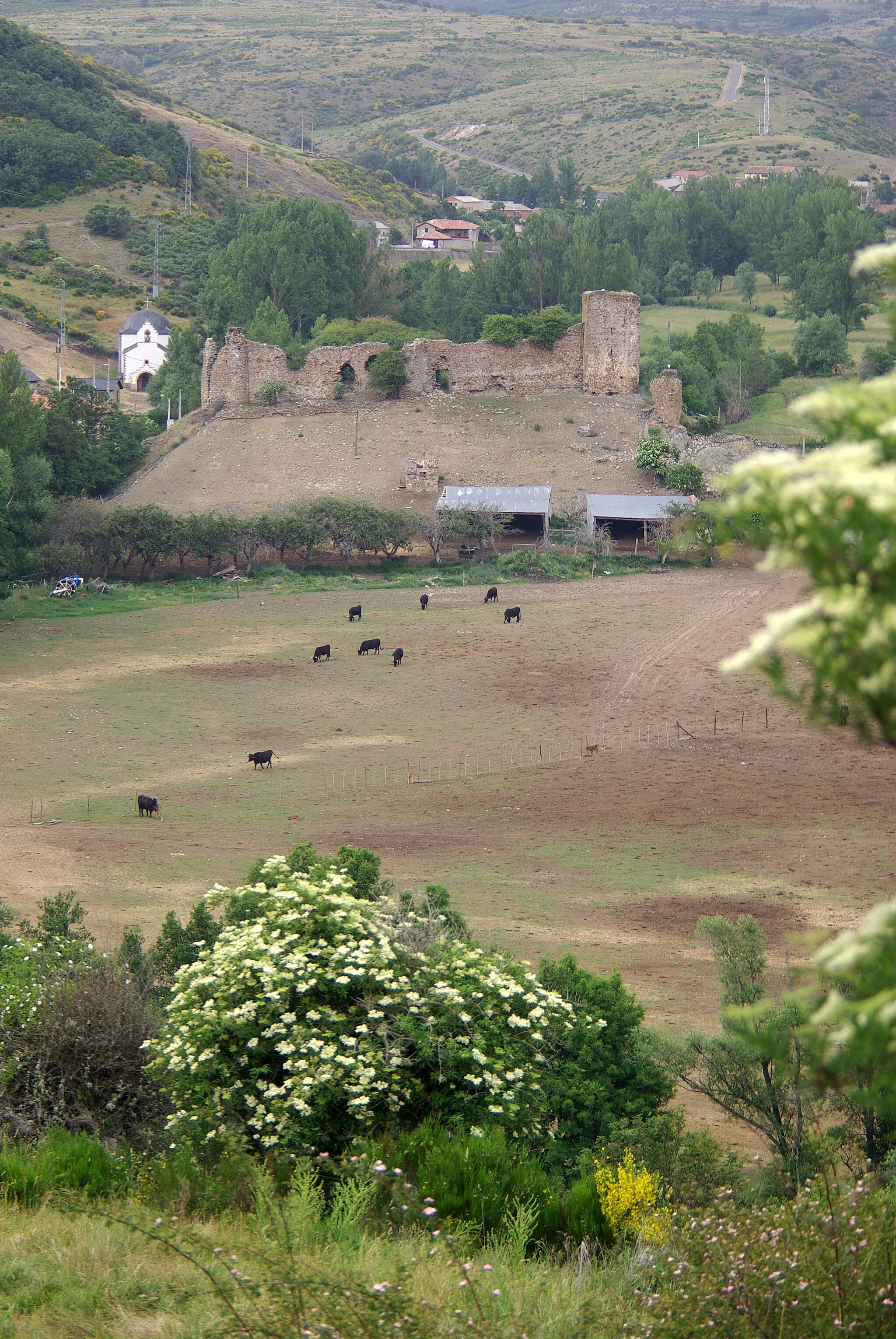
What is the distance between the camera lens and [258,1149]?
9.87 metres

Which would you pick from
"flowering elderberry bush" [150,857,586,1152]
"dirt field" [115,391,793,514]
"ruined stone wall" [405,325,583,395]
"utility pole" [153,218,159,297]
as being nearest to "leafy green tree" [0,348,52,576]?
"dirt field" [115,391,793,514]

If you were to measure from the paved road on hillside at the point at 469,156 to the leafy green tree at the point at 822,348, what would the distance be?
281 ft

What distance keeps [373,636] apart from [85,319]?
180ft

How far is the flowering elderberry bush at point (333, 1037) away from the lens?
984 centimetres

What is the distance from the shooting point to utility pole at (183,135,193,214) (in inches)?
4007

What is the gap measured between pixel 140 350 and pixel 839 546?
8114 cm

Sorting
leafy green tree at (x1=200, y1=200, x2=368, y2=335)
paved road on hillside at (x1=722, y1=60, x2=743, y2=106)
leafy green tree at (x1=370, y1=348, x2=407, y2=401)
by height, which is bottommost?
leafy green tree at (x1=370, y1=348, x2=407, y2=401)

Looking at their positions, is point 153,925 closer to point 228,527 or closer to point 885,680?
point 885,680

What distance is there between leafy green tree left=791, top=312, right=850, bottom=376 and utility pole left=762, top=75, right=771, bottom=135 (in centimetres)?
8744

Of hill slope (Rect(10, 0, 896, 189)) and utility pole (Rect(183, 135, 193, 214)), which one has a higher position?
hill slope (Rect(10, 0, 896, 189))

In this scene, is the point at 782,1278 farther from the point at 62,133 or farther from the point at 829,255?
the point at 62,133

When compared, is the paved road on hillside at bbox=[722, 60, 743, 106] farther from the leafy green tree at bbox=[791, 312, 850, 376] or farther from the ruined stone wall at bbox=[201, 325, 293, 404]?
the ruined stone wall at bbox=[201, 325, 293, 404]

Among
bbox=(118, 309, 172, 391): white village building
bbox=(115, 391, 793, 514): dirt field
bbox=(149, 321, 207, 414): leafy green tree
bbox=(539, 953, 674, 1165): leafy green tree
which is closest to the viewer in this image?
bbox=(539, 953, 674, 1165): leafy green tree

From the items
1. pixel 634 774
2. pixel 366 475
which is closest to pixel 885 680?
pixel 634 774
